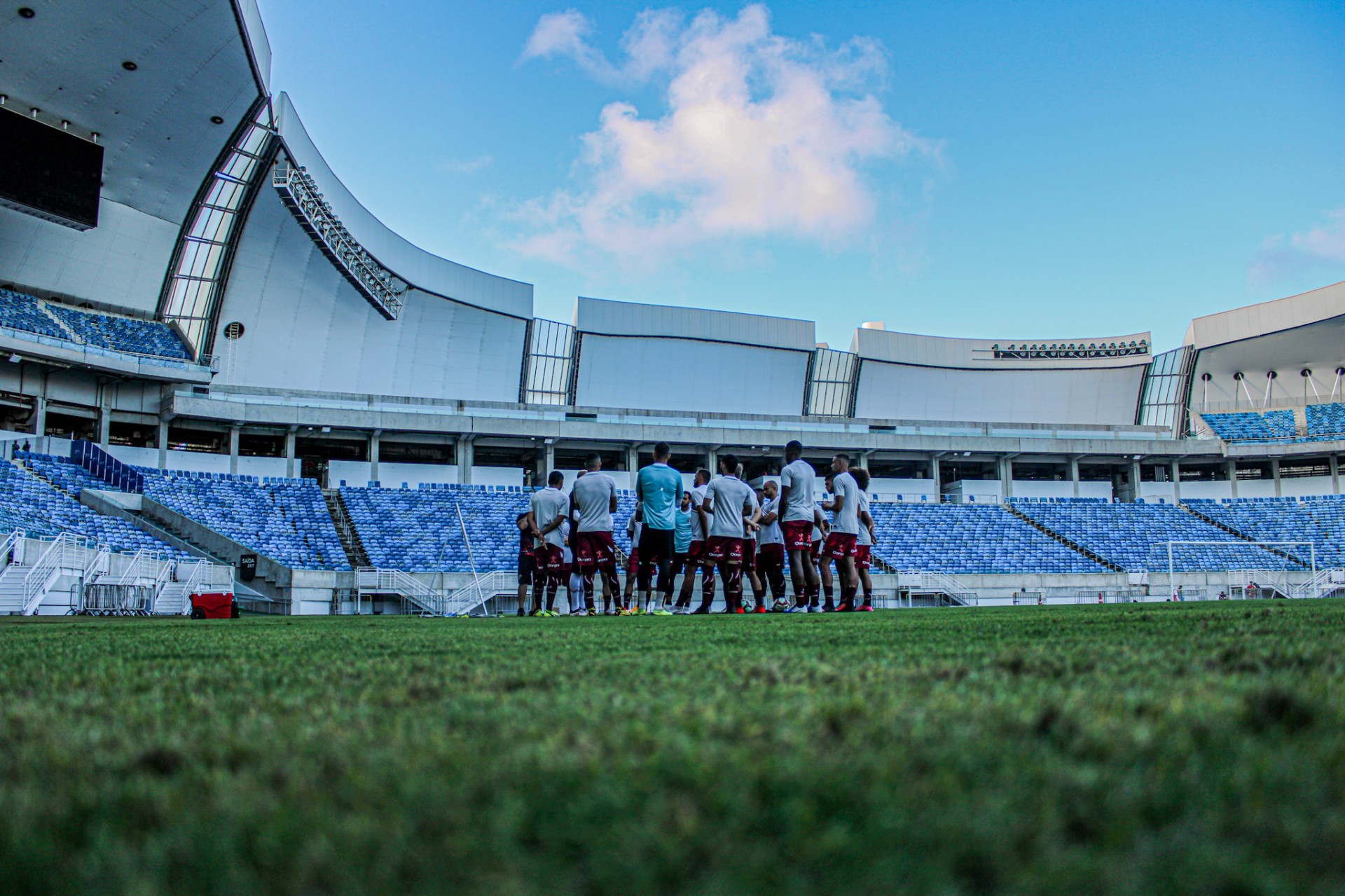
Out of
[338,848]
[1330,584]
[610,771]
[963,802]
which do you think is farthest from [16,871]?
[1330,584]

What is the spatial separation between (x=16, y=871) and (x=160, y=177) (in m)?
34.6

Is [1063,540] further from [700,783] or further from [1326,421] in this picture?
[700,783]

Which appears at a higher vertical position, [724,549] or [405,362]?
[405,362]

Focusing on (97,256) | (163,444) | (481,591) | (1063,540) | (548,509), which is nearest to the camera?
(548,509)

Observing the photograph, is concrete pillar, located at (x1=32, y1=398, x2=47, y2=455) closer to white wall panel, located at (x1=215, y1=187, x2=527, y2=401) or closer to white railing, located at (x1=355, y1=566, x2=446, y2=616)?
white wall panel, located at (x1=215, y1=187, x2=527, y2=401)

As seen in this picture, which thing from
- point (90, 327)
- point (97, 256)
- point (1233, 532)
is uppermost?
point (97, 256)

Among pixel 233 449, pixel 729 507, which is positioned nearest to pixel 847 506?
pixel 729 507

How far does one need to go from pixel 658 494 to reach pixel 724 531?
2.73ft

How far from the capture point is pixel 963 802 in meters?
0.94

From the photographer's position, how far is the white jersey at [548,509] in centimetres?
1001

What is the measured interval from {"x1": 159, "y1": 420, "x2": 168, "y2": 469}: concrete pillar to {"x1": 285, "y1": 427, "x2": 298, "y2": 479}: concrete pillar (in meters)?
3.98

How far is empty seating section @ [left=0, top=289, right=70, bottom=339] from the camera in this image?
27234 mm

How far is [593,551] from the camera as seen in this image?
980 centimetres

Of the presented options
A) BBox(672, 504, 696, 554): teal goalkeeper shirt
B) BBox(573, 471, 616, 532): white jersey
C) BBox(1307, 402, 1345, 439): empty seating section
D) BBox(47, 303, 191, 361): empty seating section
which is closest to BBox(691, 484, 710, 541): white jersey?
BBox(672, 504, 696, 554): teal goalkeeper shirt
